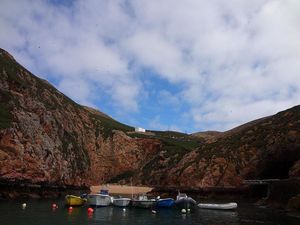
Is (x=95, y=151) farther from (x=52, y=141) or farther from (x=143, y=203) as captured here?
(x=143, y=203)

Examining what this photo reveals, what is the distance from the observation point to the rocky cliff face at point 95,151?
89.7 meters

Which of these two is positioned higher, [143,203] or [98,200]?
[98,200]

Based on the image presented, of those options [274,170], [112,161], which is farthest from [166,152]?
[274,170]

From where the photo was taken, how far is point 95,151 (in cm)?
15862

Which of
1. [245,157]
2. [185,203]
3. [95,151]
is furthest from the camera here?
[95,151]

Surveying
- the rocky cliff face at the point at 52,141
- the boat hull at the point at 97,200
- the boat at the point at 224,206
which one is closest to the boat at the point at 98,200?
the boat hull at the point at 97,200

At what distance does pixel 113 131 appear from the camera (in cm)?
17225

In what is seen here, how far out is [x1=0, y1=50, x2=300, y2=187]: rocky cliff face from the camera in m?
89.7

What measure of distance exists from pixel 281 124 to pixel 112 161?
77723 mm

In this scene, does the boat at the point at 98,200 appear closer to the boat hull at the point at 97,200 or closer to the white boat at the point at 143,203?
the boat hull at the point at 97,200

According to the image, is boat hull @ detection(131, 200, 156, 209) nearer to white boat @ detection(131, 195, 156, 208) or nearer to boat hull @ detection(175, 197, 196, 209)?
white boat @ detection(131, 195, 156, 208)

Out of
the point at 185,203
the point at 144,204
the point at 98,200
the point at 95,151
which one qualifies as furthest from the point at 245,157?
the point at 95,151

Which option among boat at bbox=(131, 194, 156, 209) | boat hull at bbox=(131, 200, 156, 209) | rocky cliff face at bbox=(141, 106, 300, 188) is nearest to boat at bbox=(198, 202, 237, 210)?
boat at bbox=(131, 194, 156, 209)

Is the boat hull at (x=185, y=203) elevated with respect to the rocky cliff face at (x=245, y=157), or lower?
lower
